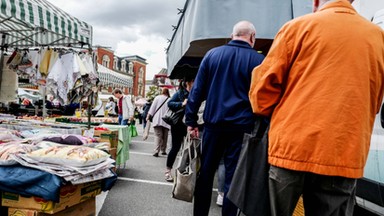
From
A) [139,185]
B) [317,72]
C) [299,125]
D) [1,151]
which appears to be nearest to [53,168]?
[1,151]

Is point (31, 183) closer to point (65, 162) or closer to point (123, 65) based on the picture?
point (65, 162)

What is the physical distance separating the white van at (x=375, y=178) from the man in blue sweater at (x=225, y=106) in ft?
3.43

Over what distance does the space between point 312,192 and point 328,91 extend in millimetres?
564

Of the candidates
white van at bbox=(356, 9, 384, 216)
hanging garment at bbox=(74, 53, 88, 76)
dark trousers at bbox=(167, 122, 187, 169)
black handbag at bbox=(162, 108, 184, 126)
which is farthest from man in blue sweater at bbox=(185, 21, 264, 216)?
hanging garment at bbox=(74, 53, 88, 76)

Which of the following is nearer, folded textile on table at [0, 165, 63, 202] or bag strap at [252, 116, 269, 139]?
bag strap at [252, 116, 269, 139]

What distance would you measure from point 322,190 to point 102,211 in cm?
260

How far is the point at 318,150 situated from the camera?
1431mm

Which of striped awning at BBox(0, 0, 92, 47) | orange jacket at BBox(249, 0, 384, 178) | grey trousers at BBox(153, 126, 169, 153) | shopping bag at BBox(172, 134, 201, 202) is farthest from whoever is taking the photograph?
grey trousers at BBox(153, 126, 169, 153)

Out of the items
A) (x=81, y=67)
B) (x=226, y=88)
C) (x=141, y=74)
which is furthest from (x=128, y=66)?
(x=226, y=88)

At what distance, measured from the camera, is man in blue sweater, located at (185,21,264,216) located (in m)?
2.39

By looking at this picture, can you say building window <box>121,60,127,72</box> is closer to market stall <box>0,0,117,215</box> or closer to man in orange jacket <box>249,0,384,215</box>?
market stall <box>0,0,117,215</box>

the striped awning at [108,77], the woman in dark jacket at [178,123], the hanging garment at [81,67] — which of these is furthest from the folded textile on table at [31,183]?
the striped awning at [108,77]

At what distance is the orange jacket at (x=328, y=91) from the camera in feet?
4.68

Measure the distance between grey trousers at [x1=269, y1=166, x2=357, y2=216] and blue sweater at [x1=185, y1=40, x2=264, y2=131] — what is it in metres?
0.86
